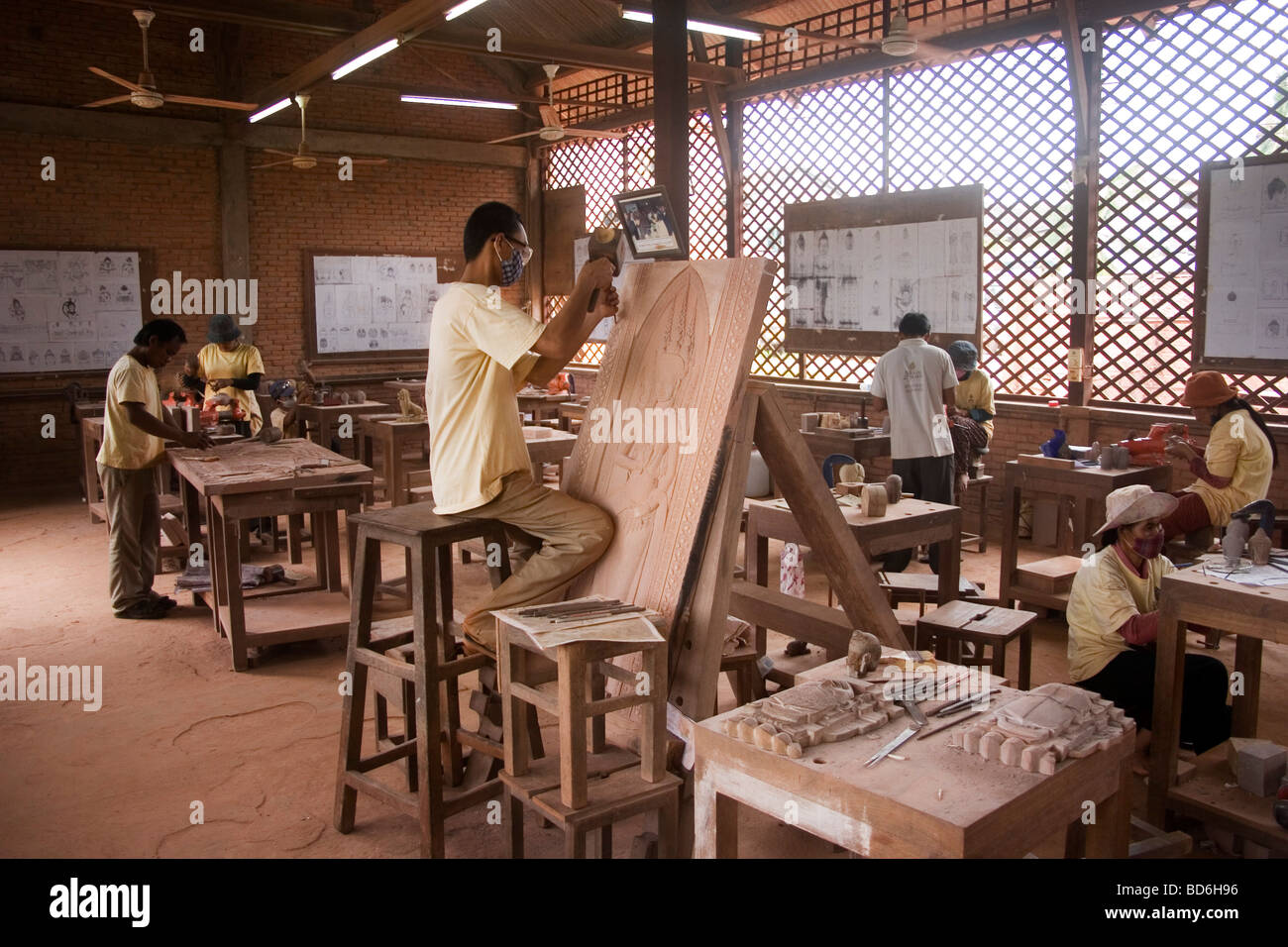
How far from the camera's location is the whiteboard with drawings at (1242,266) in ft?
21.7

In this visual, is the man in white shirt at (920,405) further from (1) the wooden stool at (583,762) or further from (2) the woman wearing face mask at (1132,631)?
(1) the wooden stool at (583,762)

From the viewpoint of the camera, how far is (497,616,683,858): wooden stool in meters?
2.48

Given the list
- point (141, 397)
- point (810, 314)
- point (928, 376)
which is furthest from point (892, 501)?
point (810, 314)

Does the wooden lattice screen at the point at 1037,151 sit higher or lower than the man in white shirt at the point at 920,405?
higher

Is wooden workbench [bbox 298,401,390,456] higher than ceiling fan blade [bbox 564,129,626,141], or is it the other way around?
ceiling fan blade [bbox 564,129,626,141]

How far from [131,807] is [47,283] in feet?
27.1

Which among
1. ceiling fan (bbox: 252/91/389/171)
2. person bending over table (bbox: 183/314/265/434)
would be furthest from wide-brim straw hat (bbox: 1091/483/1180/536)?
ceiling fan (bbox: 252/91/389/171)

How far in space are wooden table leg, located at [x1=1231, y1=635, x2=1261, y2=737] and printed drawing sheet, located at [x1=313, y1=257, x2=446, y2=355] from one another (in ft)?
33.1

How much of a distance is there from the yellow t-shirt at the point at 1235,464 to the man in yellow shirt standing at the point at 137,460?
17.8 feet

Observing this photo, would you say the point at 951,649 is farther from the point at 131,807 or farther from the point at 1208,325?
the point at 1208,325

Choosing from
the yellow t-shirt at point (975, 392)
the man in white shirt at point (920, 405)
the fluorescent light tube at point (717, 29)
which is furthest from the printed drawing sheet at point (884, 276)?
the man in white shirt at point (920, 405)

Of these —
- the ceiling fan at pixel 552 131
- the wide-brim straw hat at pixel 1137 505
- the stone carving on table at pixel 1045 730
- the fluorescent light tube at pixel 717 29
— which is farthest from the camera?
the ceiling fan at pixel 552 131

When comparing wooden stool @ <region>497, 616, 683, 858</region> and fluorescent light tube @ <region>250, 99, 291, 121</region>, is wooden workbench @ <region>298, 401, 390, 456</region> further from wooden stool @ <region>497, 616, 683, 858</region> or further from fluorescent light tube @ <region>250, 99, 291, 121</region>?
wooden stool @ <region>497, 616, 683, 858</region>

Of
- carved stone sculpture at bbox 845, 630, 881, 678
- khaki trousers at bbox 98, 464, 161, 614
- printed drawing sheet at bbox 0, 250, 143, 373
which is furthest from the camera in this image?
printed drawing sheet at bbox 0, 250, 143, 373
